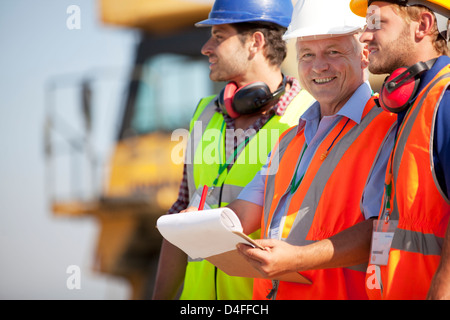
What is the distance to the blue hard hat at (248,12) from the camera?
147 inches

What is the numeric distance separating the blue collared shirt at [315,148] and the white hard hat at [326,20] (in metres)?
0.23

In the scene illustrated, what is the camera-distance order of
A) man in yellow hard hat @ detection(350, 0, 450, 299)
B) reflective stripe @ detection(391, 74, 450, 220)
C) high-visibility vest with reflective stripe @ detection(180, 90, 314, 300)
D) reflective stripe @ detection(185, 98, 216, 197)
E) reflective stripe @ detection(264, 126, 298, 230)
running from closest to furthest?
1. man in yellow hard hat @ detection(350, 0, 450, 299)
2. reflective stripe @ detection(391, 74, 450, 220)
3. reflective stripe @ detection(264, 126, 298, 230)
4. high-visibility vest with reflective stripe @ detection(180, 90, 314, 300)
5. reflective stripe @ detection(185, 98, 216, 197)

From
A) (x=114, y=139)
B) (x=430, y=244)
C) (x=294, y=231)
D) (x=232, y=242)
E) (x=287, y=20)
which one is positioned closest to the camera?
(x=430, y=244)

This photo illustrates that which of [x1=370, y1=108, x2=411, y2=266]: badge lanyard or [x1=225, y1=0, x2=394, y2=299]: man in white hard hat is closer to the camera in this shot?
[x1=370, y1=108, x2=411, y2=266]: badge lanyard

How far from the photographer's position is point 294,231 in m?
2.74

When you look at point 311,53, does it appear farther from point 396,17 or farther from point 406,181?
point 406,181

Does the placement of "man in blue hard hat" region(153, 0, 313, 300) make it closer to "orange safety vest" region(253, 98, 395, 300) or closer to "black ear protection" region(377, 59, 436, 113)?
"orange safety vest" region(253, 98, 395, 300)

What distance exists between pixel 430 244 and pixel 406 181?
0.62 ft

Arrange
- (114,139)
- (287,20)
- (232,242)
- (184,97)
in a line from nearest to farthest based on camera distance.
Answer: (232,242) < (287,20) < (184,97) < (114,139)

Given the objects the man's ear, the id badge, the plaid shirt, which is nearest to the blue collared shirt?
the id badge

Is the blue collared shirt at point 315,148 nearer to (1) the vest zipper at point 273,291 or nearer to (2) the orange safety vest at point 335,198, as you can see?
(2) the orange safety vest at point 335,198

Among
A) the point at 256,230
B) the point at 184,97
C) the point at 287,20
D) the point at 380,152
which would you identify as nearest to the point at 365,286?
the point at 380,152

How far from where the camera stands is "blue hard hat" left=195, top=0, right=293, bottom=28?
373 cm

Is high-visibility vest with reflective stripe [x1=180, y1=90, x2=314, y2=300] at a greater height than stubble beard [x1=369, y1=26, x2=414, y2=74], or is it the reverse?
stubble beard [x1=369, y1=26, x2=414, y2=74]
